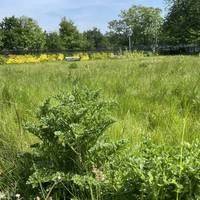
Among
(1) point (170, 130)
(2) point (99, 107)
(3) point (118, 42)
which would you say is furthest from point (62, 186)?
(3) point (118, 42)

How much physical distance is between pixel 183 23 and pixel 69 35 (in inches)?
862

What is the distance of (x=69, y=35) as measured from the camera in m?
77.7

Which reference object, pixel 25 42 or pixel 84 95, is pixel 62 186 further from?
pixel 25 42

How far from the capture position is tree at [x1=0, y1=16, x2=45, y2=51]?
64062 mm

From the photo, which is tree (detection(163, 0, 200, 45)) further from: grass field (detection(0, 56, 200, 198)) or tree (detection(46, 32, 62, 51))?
grass field (detection(0, 56, 200, 198))

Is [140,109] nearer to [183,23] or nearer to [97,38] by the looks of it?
[183,23]

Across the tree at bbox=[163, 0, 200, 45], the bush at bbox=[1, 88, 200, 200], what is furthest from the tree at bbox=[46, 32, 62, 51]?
the bush at bbox=[1, 88, 200, 200]

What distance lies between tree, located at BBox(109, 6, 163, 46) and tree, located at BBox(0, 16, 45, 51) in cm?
3542

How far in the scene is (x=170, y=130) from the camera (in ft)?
12.8

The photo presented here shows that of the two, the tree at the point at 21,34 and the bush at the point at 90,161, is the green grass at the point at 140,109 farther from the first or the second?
the tree at the point at 21,34

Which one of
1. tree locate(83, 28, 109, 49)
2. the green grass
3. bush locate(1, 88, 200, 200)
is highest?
bush locate(1, 88, 200, 200)

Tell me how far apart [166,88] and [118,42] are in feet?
319

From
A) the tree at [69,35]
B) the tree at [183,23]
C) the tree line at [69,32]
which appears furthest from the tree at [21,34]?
the tree at [183,23]

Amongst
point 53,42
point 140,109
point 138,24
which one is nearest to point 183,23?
point 53,42
